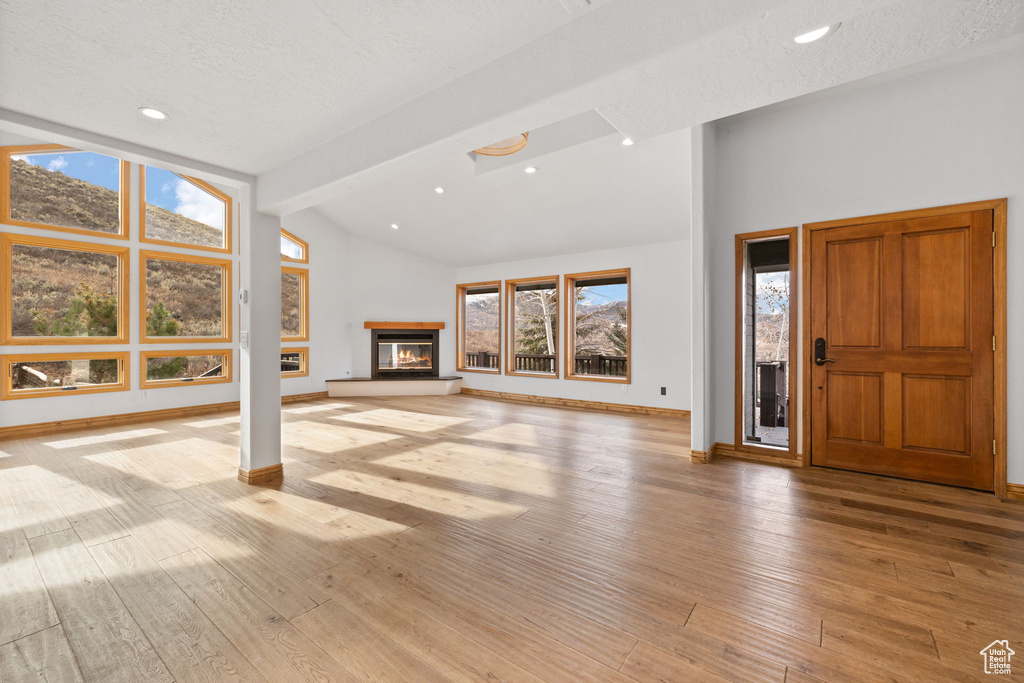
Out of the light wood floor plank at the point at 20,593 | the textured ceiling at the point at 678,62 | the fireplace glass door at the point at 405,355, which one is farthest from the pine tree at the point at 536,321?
the light wood floor plank at the point at 20,593

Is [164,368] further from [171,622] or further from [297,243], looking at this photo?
[171,622]

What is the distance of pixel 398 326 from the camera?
878 centimetres

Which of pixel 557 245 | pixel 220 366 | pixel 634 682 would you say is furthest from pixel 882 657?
pixel 220 366

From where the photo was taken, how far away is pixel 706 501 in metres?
3.12

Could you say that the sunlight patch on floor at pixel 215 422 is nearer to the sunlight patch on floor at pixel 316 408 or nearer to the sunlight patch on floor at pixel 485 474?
the sunlight patch on floor at pixel 316 408

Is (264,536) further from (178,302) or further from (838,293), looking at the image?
(178,302)

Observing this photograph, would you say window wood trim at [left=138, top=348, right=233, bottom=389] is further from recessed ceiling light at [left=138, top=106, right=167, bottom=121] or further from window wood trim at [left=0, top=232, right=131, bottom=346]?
recessed ceiling light at [left=138, top=106, right=167, bottom=121]

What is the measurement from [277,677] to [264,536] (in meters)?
1.29

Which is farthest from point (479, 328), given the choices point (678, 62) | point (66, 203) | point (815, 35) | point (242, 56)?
point (815, 35)

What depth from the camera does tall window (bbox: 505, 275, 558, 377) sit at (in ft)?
26.2

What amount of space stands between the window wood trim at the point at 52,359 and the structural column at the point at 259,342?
3.67 metres

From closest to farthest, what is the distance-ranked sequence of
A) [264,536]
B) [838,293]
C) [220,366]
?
[264,536] < [838,293] < [220,366]

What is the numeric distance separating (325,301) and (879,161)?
26.8ft

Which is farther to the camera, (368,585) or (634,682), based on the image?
(368,585)
